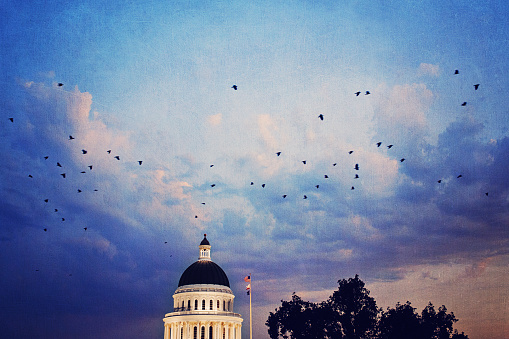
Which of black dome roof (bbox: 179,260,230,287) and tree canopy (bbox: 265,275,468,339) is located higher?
black dome roof (bbox: 179,260,230,287)

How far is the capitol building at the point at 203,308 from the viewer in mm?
141125

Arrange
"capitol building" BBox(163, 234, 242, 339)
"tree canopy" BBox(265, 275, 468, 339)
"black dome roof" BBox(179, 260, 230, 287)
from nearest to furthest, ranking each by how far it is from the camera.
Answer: "tree canopy" BBox(265, 275, 468, 339), "capitol building" BBox(163, 234, 242, 339), "black dome roof" BBox(179, 260, 230, 287)

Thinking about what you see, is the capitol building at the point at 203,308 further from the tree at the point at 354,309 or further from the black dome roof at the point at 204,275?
the tree at the point at 354,309

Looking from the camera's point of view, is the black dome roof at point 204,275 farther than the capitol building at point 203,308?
Yes

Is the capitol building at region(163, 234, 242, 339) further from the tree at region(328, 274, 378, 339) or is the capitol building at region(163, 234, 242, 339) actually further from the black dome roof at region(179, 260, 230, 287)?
the tree at region(328, 274, 378, 339)

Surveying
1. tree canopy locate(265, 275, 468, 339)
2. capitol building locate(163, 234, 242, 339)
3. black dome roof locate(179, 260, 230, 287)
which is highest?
black dome roof locate(179, 260, 230, 287)

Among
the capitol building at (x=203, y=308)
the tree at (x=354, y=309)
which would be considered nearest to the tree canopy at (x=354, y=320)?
the tree at (x=354, y=309)

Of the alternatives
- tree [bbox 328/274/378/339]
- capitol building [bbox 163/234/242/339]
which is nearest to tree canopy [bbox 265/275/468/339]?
tree [bbox 328/274/378/339]

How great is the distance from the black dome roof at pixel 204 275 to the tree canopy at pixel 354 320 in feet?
165

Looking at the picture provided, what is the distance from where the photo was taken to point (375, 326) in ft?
287

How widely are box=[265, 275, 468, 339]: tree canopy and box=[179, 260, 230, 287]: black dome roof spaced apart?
50359 mm

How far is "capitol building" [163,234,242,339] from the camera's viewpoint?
5556 inches

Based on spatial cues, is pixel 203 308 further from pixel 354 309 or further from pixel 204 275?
pixel 354 309

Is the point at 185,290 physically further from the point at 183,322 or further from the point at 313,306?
the point at 313,306
